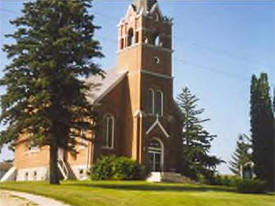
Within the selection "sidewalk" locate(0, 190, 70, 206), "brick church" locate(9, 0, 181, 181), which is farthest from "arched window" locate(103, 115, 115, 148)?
"sidewalk" locate(0, 190, 70, 206)

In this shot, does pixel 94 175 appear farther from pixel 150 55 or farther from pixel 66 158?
pixel 150 55

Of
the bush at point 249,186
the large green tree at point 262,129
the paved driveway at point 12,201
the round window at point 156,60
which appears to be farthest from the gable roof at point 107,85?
the paved driveway at point 12,201

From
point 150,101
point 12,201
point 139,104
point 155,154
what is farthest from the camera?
point 150,101

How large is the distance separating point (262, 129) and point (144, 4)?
15.4 m

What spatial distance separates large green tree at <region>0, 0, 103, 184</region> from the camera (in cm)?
2762

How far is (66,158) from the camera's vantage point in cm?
4344

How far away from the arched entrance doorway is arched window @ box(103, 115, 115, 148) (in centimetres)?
330

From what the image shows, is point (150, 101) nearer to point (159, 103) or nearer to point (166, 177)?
point (159, 103)

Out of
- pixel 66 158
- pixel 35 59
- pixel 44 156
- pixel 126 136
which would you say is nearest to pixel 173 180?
pixel 126 136

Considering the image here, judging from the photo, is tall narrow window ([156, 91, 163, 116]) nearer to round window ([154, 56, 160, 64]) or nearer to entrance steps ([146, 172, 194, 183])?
round window ([154, 56, 160, 64])

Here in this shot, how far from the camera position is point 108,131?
137 ft

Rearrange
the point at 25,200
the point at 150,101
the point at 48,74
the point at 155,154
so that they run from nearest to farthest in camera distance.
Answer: the point at 25,200 < the point at 48,74 < the point at 155,154 < the point at 150,101

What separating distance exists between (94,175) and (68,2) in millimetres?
14870

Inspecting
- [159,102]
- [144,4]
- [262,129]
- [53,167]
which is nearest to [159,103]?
[159,102]
